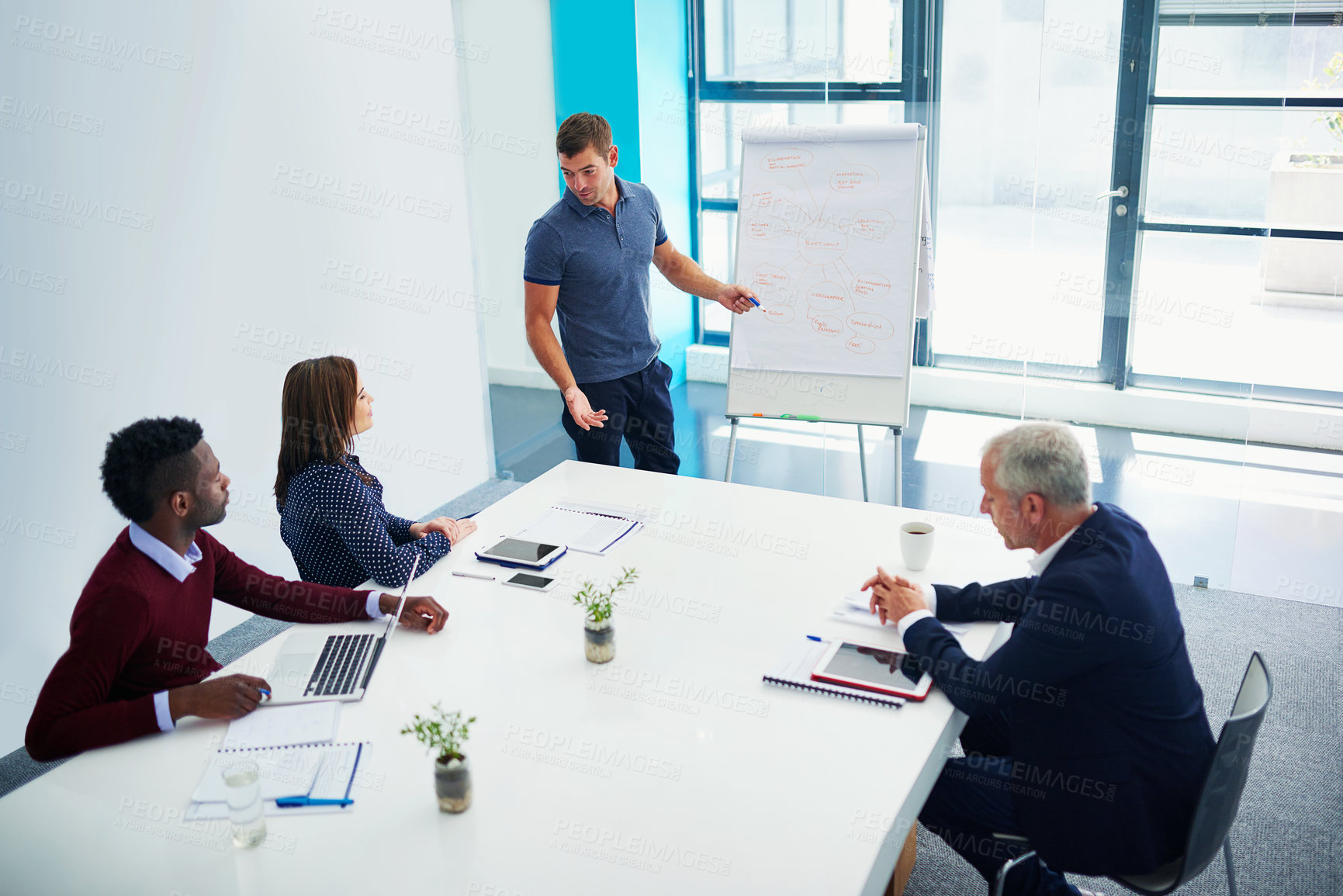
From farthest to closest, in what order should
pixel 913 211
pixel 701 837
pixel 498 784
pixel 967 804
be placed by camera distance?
1. pixel 913 211
2. pixel 967 804
3. pixel 498 784
4. pixel 701 837

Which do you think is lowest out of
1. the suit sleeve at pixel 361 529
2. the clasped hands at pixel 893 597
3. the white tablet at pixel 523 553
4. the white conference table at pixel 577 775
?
the white conference table at pixel 577 775

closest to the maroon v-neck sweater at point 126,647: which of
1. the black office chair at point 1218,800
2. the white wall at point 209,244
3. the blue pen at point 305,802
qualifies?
the blue pen at point 305,802

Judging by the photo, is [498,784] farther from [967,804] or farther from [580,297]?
[580,297]

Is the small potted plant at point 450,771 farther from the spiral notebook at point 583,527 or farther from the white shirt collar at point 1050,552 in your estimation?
the white shirt collar at point 1050,552

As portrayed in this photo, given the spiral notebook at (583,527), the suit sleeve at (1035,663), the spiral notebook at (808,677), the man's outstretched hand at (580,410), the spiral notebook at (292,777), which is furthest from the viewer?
the man's outstretched hand at (580,410)

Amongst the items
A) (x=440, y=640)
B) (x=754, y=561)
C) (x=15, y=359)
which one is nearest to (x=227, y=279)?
(x=15, y=359)

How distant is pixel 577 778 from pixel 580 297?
2.04 meters

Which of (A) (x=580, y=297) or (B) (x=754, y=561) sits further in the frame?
(A) (x=580, y=297)

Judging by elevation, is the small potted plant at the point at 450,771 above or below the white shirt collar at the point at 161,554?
below

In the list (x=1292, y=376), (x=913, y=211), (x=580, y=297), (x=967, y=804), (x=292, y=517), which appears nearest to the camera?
(x=967, y=804)

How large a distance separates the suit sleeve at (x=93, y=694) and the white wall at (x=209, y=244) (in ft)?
4.68

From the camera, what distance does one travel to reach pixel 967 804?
206 centimetres

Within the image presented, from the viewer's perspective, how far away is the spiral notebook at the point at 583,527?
2.61 meters

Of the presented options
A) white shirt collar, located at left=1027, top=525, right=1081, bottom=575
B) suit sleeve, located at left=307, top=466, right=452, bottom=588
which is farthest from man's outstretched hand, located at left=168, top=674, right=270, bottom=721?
white shirt collar, located at left=1027, top=525, right=1081, bottom=575
